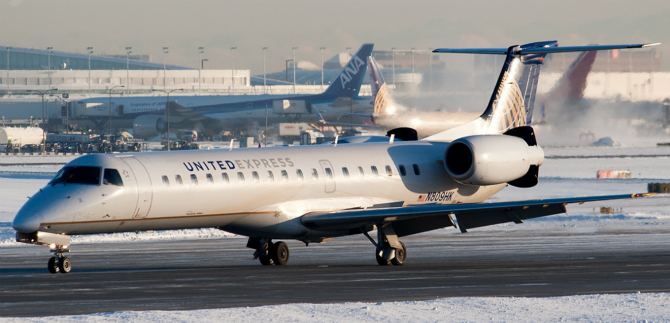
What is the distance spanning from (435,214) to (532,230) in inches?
505

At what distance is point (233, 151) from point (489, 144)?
669 centimetres

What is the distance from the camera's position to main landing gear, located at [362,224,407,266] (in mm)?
21516

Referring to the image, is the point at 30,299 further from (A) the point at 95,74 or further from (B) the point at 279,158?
(A) the point at 95,74

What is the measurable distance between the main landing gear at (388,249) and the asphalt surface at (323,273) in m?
0.33

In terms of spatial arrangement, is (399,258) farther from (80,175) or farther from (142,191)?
(80,175)

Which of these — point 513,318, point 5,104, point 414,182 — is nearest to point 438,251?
point 414,182

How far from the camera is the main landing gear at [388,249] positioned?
847 inches

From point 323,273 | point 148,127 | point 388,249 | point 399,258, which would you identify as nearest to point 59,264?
point 323,273

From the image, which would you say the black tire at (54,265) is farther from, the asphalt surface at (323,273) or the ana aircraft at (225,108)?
the ana aircraft at (225,108)

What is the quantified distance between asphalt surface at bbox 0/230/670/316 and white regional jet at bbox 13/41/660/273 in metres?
1.01

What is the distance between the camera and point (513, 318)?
40.8 feet

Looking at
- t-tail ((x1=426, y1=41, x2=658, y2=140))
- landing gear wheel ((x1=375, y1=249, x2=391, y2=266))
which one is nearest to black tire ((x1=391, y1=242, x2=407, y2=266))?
landing gear wheel ((x1=375, y1=249, x2=391, y2=266))

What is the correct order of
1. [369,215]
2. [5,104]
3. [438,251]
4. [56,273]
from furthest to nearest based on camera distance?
1. [5,104]
2. [438,251]
3. [369,215]
4. [56,273]

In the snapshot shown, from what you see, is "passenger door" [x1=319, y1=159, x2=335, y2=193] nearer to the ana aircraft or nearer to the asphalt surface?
the asphalt surface
